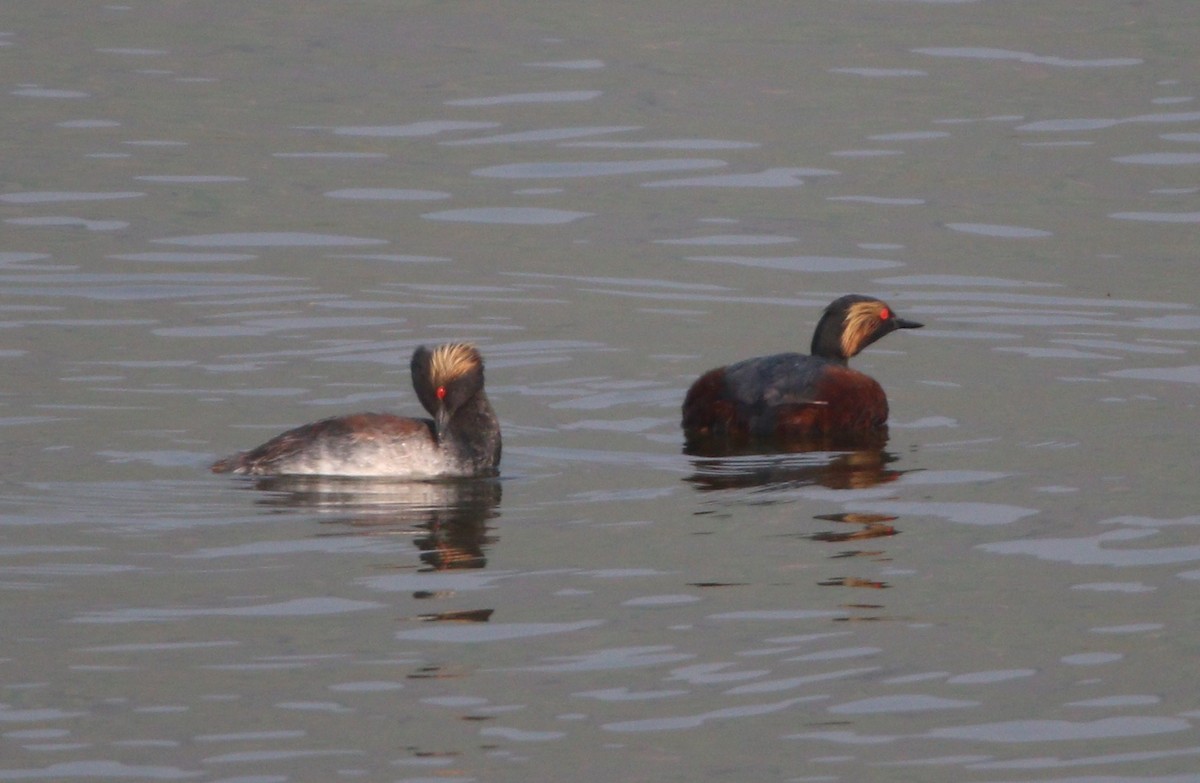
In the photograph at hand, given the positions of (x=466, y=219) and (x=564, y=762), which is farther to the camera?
(x=466, y=219)

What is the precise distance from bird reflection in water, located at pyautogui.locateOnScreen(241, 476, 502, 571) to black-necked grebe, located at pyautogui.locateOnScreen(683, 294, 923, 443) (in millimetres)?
1851

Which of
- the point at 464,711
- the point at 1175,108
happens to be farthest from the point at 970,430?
the point at 1175,108

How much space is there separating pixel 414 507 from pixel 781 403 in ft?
9.47

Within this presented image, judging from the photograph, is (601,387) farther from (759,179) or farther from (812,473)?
(759,179)

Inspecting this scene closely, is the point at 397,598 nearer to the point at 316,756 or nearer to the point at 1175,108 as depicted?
the point at 316,756

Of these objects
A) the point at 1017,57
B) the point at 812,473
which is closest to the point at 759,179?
the point at 1017,57

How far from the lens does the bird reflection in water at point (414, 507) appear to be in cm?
1124

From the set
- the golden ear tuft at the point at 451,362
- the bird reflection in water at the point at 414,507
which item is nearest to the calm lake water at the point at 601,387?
the bird reflection in water at the point at 414,507

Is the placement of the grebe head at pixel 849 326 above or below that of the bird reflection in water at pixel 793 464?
above

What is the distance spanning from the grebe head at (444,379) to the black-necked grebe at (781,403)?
1.57 meters

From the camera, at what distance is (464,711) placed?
28.6 ft

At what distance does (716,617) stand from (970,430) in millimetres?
4476

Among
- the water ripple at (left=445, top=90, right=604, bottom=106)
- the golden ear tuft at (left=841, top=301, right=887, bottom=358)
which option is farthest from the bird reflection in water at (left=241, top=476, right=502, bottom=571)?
the water ripple at (left=445, top=90, right=604, bottom=106)

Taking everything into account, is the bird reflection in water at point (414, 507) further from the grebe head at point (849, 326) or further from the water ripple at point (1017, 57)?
the water ripple at point (1017, 57)
